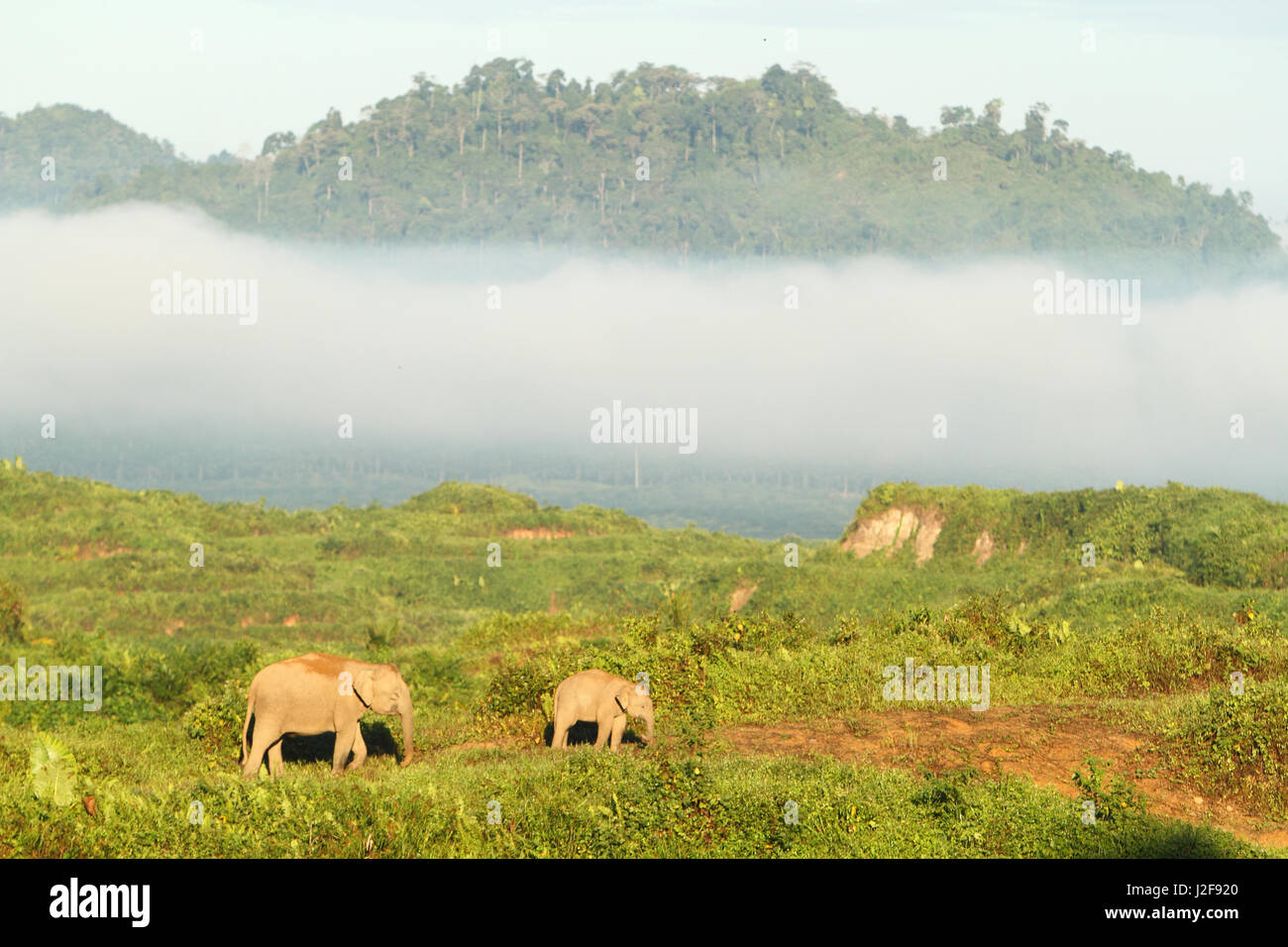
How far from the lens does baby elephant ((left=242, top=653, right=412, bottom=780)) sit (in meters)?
17.3

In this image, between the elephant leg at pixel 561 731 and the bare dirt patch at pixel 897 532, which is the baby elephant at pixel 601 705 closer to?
the elephant leg at pixel 561 731

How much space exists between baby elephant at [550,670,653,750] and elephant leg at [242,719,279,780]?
400 cm

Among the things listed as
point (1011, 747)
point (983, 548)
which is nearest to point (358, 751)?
point (1011, 747)

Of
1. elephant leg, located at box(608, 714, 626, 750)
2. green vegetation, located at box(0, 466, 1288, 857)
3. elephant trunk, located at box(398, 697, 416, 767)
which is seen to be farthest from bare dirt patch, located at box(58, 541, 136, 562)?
elephant leg, located at box(608, 714, 626, 750)

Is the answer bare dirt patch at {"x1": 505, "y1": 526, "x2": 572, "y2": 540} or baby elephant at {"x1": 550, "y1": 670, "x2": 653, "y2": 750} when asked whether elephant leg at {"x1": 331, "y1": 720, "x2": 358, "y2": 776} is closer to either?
baby elephant at {"x1": 550, "y1": 670, "x2": 653, "y2": 750}

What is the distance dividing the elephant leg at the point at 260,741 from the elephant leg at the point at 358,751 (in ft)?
3.86

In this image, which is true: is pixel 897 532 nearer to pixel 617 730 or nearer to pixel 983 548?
pixel 983 548

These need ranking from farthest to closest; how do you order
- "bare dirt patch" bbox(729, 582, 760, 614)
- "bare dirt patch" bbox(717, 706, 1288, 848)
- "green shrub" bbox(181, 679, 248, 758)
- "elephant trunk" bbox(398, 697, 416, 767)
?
"bare dirt patch" bbox(729, 582, 760, 614) < "green shrub" bbox(181, 679, 248, 758) < "elephant trunk" bbox(398, 697, 416, 767) < "bare dirt patch" bbox(717, 706, 1288, 848)

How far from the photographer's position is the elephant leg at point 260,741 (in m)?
17.2

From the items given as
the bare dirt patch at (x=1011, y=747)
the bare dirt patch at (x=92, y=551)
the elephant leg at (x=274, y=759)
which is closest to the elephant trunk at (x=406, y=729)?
the elephant leg at (x=274, y=759)

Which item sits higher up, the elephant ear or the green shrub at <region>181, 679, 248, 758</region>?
the elephant ear

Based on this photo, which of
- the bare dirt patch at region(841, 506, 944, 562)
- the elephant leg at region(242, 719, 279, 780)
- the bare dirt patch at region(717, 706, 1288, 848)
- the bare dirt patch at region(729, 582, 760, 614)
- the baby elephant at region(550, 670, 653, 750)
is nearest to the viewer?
the bare dirt patch at region(717, 706, 1288, 848)

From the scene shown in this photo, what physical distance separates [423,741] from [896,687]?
25.2 ft
